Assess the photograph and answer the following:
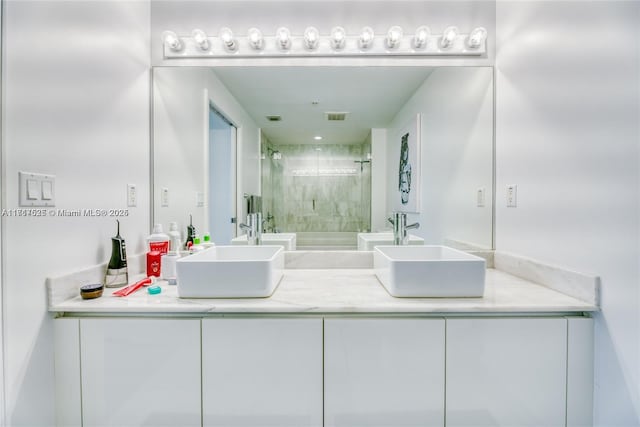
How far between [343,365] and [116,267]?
36.0 inches

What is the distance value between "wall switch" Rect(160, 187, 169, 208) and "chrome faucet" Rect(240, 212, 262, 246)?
1.27ft

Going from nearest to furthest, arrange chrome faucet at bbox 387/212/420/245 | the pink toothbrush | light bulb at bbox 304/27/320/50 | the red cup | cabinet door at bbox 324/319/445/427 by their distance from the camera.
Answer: cabinet door at bbox 324/319/445/427 < the pink toothbrush < the red cup < light bulb at bbox 304/27/320/50 < chrome faucet at bbox 387/212/420/245

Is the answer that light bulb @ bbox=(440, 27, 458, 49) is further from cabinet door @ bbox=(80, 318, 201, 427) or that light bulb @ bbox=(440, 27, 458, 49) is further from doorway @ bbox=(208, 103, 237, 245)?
cabinet door @ bbox=(80, 318, 201, 427)

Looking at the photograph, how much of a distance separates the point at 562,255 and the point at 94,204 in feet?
5.60

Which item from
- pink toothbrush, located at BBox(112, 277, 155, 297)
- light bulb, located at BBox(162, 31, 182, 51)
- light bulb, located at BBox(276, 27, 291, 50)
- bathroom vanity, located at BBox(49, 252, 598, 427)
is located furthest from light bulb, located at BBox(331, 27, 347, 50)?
pink toothbrush, located at BBox(112, 277, 155, 297)

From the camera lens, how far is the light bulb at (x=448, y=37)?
59.4 inches

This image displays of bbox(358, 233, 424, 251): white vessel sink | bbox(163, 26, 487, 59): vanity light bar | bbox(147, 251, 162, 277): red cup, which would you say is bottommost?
bbox(147, 251, 162, 277): red cup

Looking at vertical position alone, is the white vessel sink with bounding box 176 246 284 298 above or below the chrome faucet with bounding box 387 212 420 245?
below

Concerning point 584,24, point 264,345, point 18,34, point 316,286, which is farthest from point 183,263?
point 584,24

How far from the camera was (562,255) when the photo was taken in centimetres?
113

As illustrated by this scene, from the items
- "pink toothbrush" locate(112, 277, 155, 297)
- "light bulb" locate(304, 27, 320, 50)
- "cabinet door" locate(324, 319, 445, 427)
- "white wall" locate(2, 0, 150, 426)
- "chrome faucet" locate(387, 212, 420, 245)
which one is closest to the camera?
"white wall" locate(2, 0, 150, 426)

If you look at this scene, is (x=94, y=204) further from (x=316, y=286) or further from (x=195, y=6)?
(x=195, y=6)

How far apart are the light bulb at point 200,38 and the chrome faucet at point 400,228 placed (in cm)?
125

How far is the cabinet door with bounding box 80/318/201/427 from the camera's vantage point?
994mm
